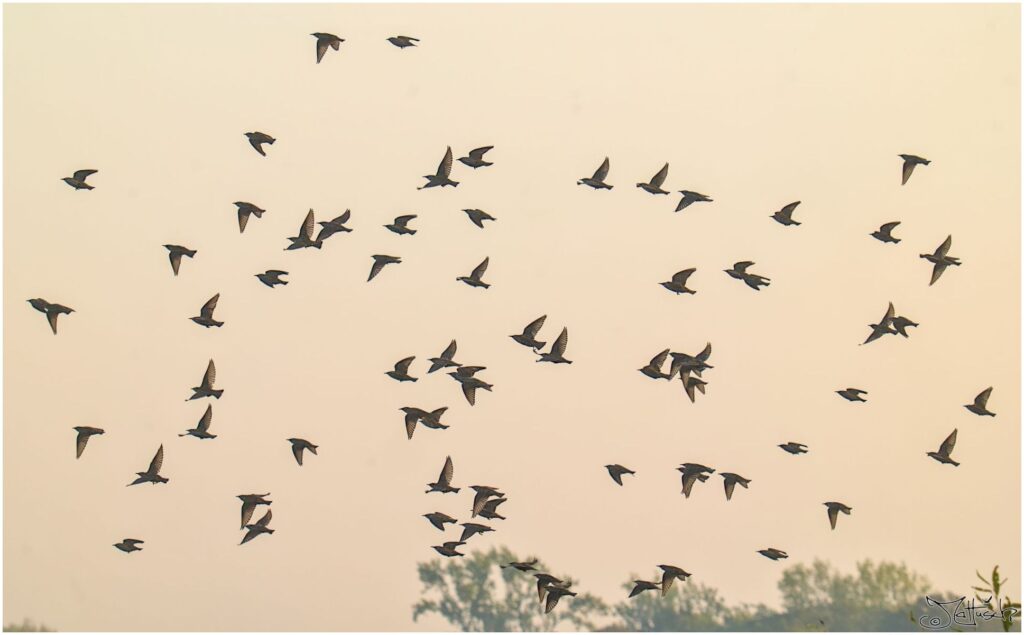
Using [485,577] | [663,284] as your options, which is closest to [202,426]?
[663,284]

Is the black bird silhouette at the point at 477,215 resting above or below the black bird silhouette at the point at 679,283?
above

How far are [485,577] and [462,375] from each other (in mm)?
111210

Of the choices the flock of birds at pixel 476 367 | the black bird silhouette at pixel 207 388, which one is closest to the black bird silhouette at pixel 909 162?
the flock of birds at pixel 476 367

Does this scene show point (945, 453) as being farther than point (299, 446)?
No

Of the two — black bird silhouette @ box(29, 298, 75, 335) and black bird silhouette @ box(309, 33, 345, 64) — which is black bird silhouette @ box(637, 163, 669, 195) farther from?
black bird silhouette @ box(29, 298, 75, 335)

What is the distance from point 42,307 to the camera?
153ft

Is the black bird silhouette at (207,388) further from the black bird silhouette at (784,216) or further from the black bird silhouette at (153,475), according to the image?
the black bird silhouette at (784,216)

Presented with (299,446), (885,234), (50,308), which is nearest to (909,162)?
(885,234)

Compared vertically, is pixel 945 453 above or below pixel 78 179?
below

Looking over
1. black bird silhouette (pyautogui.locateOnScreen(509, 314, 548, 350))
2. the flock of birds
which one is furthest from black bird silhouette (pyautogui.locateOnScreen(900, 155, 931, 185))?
black bird silhouette (pyautogui.locateOnScreen(509, 314, 548, 350))

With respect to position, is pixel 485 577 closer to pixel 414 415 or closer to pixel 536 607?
pixel 536 607

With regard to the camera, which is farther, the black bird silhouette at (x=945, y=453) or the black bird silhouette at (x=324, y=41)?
the black bird silhouette at (x=324, y=41)

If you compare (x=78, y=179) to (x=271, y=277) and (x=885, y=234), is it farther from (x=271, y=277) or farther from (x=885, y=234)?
(x=885, y=234)

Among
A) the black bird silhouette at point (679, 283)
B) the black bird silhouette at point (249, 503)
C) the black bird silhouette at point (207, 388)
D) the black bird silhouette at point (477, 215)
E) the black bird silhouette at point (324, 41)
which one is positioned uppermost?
the black bird silhouette at point (324, 41)
